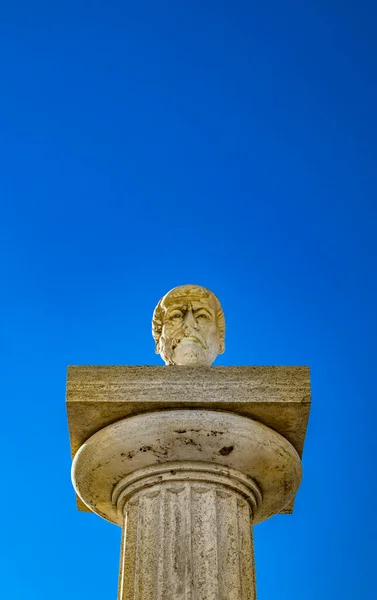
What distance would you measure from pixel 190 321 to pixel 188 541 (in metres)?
2.55

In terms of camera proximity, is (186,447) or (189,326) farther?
(189,326)

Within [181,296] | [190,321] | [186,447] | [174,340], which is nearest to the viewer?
[186,447]

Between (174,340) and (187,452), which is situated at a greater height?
(174,340)

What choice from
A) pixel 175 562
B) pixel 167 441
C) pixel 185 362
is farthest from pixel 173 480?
pixel 185 362

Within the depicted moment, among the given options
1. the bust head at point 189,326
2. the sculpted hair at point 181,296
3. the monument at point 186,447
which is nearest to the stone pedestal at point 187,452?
the monument at point 186,447

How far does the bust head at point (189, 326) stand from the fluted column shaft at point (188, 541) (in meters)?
1.57

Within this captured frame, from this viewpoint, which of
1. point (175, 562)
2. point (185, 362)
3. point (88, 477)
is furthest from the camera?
point (185, 362)

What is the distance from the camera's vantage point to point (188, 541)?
6262mm

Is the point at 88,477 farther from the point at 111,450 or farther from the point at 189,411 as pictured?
the point at 189,411

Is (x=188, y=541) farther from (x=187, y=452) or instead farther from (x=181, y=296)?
(x=181, y=296)

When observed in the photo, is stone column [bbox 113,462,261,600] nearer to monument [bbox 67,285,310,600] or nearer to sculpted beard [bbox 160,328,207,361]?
monument [bbox 67,285,310,600]

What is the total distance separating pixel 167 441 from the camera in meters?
6.74

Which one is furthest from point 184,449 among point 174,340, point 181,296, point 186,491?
point 181,296

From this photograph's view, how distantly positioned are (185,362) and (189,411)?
117 cm
